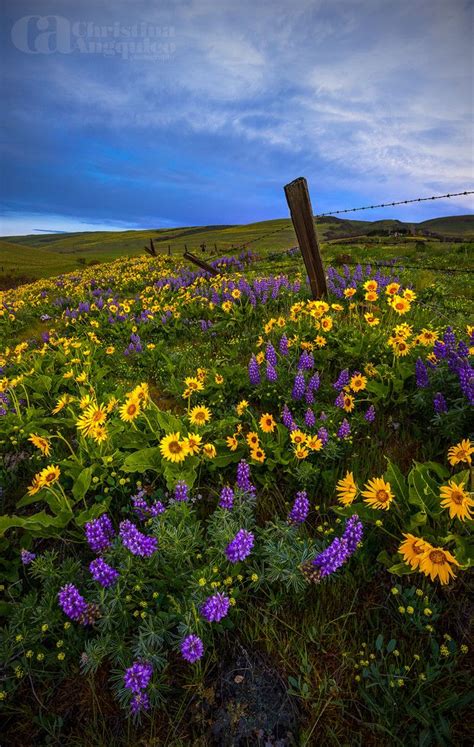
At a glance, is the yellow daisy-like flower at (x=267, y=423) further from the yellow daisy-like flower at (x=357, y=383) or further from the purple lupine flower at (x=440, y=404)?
the purple lupine flower at (x=440, y=404)

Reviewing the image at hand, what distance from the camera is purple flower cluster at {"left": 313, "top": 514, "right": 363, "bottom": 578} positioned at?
2.23 m

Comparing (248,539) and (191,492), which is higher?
Result: (248,539)

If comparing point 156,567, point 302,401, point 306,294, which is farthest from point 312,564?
point 306,294

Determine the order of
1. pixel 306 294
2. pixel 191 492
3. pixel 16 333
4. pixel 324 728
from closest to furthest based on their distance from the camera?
pixel 324 728 < pixel 191 492 < pixel 306 294 < pixel 16 333

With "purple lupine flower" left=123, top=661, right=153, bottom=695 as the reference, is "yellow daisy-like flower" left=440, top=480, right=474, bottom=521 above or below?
above

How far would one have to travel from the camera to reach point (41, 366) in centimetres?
668

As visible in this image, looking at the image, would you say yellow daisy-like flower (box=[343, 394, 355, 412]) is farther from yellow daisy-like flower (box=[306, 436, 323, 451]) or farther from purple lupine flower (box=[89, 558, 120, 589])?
purple lupine flower (box=[89, 558, 120, 589])

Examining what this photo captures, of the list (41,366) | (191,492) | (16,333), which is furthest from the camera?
(16,333)

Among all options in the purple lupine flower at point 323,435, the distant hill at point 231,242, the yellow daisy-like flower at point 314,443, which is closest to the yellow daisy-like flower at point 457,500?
the yellow daisy-like flower at point 314,443

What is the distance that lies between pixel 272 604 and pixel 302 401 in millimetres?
2424

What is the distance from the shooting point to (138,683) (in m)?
1.91

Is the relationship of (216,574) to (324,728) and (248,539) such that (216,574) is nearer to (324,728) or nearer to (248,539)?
(248,539)

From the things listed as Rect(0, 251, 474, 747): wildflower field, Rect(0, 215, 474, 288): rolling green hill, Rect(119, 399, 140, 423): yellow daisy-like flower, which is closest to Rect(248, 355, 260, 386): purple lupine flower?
Rect(0, 251, 474, 747): wildflower field

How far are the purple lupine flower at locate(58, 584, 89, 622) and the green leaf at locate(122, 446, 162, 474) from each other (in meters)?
1.12
